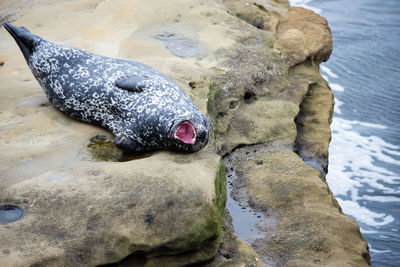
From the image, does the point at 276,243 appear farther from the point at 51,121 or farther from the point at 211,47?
the point at 211,47

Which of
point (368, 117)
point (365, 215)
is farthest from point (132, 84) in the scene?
point (368, 117)

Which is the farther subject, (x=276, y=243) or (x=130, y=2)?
(x=130, y=2)

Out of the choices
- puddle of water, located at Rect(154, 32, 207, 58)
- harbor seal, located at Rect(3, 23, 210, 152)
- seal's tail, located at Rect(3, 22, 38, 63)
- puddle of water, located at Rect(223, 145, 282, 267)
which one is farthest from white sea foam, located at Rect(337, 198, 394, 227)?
seal's tail, located at Rect(3, 22, 38, 63)

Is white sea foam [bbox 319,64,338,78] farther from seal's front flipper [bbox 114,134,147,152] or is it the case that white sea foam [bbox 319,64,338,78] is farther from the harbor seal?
seal's front flipper [bbox 114,134,147,152]

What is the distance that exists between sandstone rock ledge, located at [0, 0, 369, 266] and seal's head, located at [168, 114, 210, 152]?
10cm

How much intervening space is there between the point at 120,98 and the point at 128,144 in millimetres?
484

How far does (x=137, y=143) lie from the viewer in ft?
13.9

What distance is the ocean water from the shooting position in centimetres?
662

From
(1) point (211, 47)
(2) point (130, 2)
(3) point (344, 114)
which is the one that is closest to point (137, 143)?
(1) point (211, 47)

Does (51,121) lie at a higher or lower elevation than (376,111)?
higher

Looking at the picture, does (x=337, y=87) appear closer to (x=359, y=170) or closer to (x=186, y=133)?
(x=359, y=170)

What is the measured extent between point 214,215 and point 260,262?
53 centimetres

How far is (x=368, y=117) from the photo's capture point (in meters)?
9.26

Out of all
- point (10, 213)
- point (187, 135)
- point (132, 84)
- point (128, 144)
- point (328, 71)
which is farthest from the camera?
point (328, 71)
